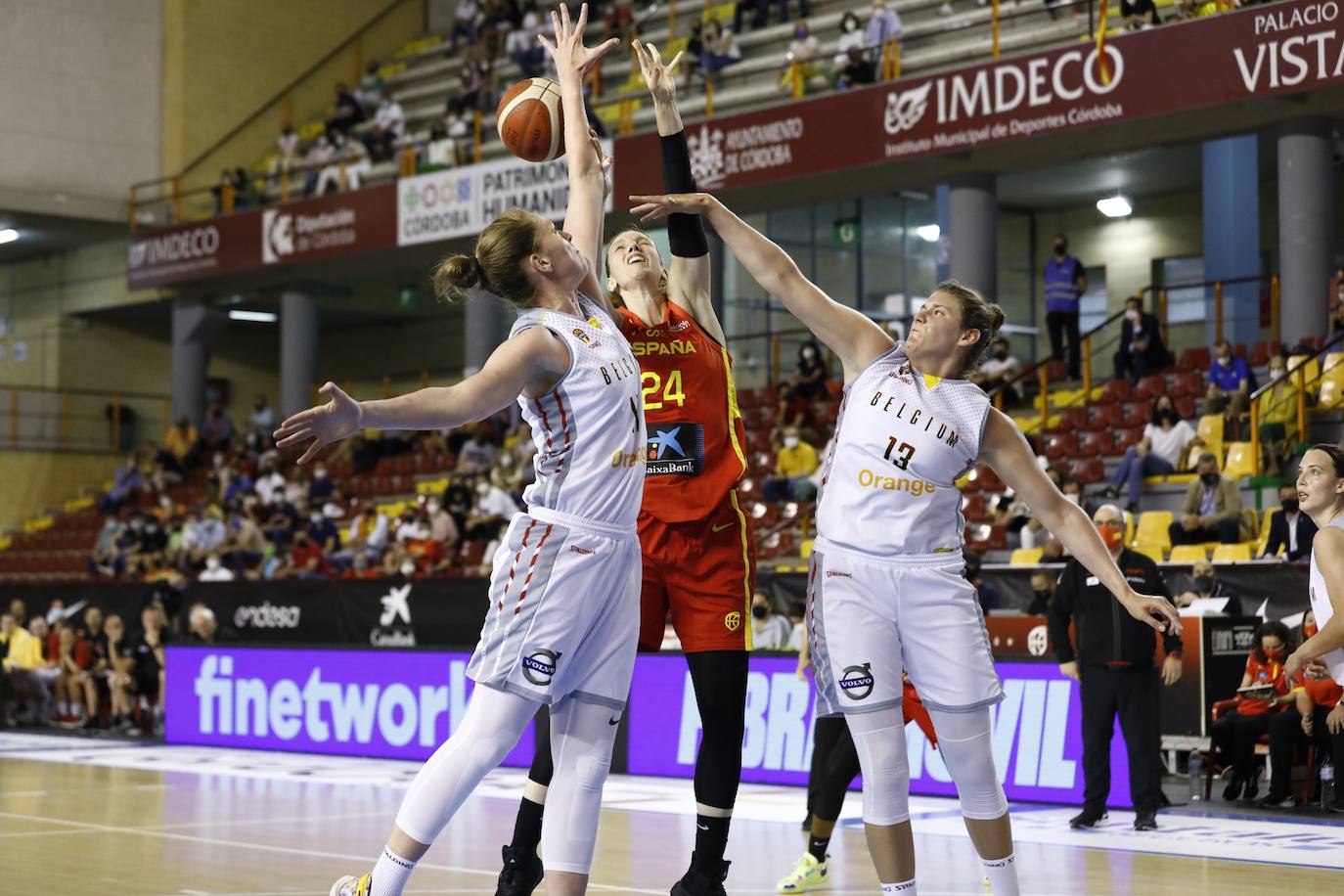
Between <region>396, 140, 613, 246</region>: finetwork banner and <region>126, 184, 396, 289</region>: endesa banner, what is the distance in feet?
1.69

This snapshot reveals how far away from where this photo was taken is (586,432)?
4852 millimetres

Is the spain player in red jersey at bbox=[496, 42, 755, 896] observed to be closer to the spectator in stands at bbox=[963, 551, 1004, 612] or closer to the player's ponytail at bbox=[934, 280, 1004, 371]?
the player's ponytail at bbox=[934, 280, 1004, 371]

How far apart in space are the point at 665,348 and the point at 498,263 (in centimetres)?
129

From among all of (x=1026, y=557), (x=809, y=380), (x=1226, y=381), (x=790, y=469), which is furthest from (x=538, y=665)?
(x=809, y=380)

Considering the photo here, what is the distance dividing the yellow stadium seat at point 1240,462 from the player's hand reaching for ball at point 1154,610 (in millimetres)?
11810

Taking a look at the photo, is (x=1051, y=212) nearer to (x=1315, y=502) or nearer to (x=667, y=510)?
(x=1315, y=502)

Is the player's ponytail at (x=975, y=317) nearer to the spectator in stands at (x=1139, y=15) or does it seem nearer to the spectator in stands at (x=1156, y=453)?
the spectator in stands at (x=1156, y=453)

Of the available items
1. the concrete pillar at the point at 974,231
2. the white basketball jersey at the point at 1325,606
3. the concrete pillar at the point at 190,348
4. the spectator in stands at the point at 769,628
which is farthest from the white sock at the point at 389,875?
the concrete pillar at the point at 190,348

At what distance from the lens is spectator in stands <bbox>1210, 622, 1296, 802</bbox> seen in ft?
36.2

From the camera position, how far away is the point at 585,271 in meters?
5.12

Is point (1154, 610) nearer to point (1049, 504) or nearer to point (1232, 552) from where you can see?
point (1049, 504)

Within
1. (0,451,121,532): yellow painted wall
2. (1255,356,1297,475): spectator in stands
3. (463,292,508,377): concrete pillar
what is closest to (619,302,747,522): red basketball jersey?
(1255,356,1297,475): spectator in stands

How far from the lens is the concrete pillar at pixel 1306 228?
A: 18703mm

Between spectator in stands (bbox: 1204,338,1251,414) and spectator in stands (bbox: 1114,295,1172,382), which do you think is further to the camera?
spectator in stands (bbox: 1114,295,1172,382)
